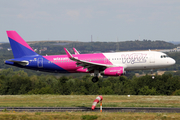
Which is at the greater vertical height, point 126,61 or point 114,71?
point 126,61

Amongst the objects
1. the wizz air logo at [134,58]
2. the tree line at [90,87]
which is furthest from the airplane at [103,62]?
the tree line at [90,87]

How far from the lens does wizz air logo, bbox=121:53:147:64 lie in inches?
1924

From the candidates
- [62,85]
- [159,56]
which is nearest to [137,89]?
[62,85]

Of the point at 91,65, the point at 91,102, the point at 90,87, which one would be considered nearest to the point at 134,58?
the point at 91,65

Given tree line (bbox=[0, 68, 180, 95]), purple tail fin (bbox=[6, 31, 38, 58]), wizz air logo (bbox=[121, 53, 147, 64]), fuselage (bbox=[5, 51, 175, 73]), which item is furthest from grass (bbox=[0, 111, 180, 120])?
tree line (bbox=[0, 68, 180, 95])

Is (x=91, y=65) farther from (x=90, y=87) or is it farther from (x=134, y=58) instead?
(x=90, y=87)

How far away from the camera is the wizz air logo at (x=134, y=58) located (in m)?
48.9

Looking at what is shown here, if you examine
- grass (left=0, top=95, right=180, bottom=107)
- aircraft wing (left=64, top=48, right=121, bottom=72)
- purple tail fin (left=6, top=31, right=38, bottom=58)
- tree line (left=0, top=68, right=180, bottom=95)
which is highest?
purple tail fin (left=6, top=31, right=38, bottom=58)

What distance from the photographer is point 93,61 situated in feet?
164

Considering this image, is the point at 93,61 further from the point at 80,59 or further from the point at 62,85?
the point at 62,85

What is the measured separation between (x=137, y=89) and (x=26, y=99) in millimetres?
70357

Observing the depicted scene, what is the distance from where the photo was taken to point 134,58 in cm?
4891

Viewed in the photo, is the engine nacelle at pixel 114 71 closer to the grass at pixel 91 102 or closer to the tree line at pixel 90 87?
the grass at pixel 91 102

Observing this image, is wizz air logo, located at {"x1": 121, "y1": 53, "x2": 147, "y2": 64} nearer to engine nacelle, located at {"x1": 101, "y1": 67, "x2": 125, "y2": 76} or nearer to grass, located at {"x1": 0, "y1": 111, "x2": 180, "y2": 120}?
engine nacelle, located at {"x1": 101, "y1": 67, "x2": 125, "y2": 76}
